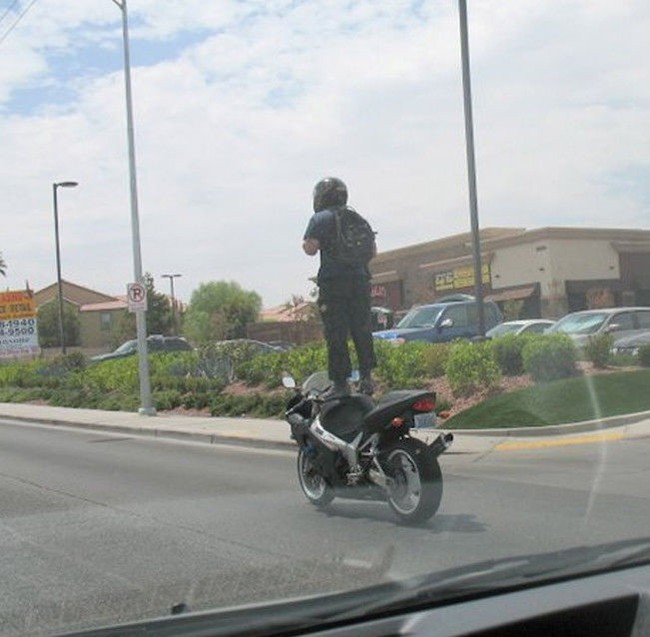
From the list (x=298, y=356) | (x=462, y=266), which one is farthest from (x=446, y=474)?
(x=462, y=266)

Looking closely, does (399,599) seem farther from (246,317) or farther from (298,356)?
(246,317)

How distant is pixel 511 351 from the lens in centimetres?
1683

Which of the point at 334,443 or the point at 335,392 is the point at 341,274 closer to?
the point at 335,392

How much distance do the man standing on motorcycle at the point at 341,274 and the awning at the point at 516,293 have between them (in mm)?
34170

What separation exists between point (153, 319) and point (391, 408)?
218ft

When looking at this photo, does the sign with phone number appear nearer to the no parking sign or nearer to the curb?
the curb

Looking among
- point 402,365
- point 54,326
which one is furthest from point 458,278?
point 54,326

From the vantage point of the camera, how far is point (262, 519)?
8.27 meters

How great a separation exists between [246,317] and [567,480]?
5924 centimetres

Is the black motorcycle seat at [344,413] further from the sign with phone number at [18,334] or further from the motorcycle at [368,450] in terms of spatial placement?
the sign with phone number at [18,334]

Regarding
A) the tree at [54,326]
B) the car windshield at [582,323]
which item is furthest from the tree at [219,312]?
the car windshield at [582,323]

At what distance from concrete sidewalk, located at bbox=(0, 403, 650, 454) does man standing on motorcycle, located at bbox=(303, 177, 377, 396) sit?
1757 millimetres

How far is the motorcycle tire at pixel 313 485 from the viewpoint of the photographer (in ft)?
28.1

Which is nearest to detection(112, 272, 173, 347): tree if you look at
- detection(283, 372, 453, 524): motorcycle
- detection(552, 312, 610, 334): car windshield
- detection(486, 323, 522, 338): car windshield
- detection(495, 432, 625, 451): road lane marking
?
detection(486, 323, 522, 338): car windshield
